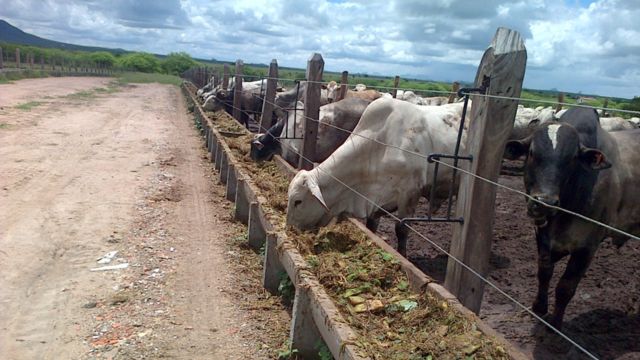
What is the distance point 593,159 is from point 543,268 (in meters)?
1.37

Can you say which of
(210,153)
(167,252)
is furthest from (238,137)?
(167,252)

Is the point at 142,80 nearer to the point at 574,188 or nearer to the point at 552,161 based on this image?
the point at 574,188

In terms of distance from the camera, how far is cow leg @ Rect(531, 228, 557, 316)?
566 centimetres

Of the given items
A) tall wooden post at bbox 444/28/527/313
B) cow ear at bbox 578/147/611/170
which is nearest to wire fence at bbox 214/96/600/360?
tall wooden post at bbox 444/28/527/313

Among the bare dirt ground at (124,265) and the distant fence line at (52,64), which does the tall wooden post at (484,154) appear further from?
the distant fence line at (52,64)

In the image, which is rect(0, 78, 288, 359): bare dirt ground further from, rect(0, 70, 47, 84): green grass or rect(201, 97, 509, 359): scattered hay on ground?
rect(0, 70, 47, 84): green grass

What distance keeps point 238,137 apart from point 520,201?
6275mm

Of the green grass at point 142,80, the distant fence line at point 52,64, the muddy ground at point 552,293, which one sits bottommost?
the green grass at point 142,80

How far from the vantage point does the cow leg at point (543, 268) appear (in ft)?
18.6

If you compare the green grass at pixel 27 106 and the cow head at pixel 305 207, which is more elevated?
the cow head at pixel 305 207

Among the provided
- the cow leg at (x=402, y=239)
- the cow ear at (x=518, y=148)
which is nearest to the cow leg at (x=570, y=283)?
the cow ear at (x=518, y=148)

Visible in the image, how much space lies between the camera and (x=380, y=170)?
6691 mm

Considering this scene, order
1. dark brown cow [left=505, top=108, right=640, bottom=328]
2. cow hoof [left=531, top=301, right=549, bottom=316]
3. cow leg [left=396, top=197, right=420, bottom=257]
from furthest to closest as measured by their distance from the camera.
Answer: cow leg [left=396, top=197, right=420, bottom=257], cow hoof [left=531, top=301, right=549, bottom=316], dark brown cow [left=505, top=108, right=640, bottom=328]

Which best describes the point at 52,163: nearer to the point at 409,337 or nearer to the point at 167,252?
the point at 167,252
